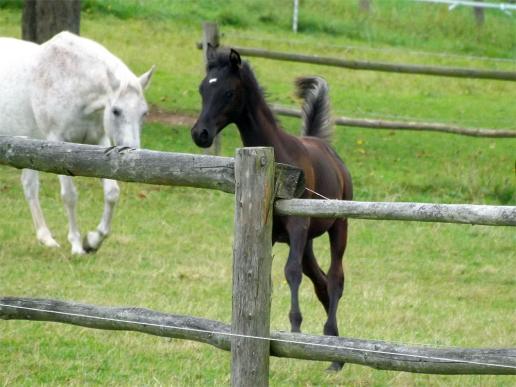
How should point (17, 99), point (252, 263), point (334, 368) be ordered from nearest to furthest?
point (252, 263), point (334, 368), point (17, 99)

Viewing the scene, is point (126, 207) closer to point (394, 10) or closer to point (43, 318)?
point (43, 318)

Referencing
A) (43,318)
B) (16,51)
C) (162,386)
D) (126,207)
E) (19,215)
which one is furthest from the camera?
(126,207)

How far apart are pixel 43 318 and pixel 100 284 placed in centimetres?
343

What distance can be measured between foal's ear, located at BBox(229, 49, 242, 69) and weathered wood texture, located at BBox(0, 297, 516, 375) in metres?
2.42

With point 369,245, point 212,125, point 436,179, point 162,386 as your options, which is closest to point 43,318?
point 162,386

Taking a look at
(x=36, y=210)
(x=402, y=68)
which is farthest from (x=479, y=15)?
(x=36, y=210)

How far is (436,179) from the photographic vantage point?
13.4 m

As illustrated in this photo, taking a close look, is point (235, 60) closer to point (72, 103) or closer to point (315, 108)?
point (315, 108)

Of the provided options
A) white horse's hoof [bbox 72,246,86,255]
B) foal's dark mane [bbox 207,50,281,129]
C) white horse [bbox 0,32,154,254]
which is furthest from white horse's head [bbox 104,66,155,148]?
foal's dark mane [bbox 207,50,281,129]

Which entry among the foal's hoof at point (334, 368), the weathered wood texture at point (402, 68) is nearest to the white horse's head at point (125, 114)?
the foal's hoof at point (334, 368)

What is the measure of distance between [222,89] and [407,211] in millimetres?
2849

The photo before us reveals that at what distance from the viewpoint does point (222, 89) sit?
7023 millimetres

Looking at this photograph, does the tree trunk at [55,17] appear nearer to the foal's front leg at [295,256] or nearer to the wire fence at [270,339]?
the foal's front leg at [295,256]

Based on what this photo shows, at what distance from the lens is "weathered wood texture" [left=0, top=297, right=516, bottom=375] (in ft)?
14.4
